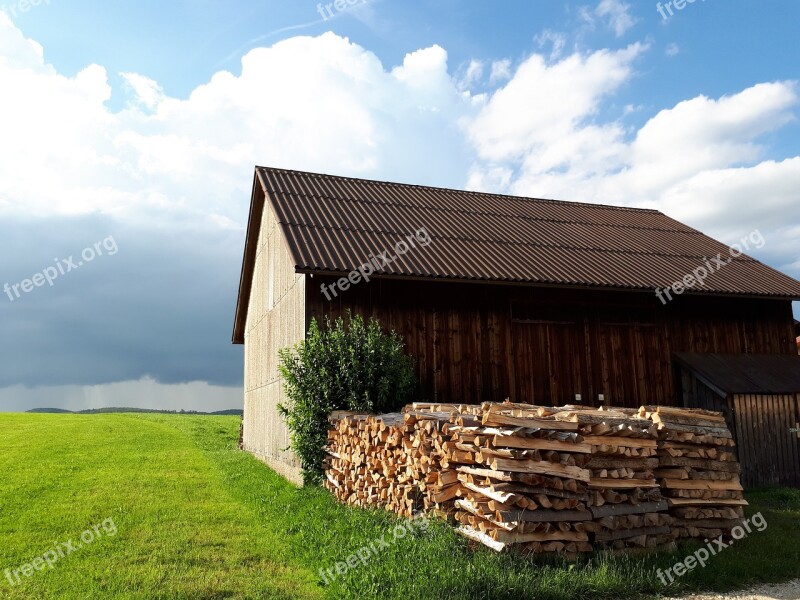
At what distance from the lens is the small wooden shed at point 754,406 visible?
1461cm

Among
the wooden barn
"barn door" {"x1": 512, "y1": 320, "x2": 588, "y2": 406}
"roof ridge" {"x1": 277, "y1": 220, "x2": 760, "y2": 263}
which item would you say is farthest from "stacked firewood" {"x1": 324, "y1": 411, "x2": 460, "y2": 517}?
"roof ridge" {"x1": 277, "y1": 220, "x2": 760, "y2": 263}

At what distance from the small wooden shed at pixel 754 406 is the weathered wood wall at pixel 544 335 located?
61cm

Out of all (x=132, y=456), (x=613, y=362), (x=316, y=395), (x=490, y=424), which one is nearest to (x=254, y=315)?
(x=132, y=456)

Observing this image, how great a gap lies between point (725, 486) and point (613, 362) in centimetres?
691

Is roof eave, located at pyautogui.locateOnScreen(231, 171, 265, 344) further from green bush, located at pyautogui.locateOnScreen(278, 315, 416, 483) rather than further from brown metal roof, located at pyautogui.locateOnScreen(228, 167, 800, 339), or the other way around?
green bush, located at pyautogui.locateOnScreen(278, 315, 416, 483)

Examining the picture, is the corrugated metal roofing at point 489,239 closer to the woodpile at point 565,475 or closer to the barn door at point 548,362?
the barn door at point 548,362

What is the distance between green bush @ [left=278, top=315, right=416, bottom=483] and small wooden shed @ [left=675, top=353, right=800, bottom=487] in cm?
752

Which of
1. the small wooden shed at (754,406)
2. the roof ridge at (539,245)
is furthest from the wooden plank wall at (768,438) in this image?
the roof ridge at (539,245)

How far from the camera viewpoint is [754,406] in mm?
14836

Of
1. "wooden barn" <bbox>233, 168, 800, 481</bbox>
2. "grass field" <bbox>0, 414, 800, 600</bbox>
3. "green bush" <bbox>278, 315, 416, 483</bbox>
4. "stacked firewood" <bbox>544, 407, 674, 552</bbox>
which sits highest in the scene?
"wooden barn" <bbox>233, 168, 800, 481</bbox>

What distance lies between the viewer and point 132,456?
1909 centimetres

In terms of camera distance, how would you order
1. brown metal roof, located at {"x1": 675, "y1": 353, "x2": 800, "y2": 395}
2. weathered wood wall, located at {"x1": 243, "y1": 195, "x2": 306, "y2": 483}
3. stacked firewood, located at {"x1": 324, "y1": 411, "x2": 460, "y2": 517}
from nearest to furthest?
1. stacked firewood, located at {"x1": 324, "y1": 411, "x2": 460, "y2": 517}
2. weathered wood wall, located at {"x1": 243, "y1": 195, "x2": 306, "y2": 483}
3. brown metal roof, located at {"x1": 675, "y1": 353, "x2": 800, "y2": 395}

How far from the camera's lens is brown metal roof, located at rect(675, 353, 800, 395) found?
14945mm

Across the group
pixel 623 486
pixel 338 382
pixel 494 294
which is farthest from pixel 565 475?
pixel 494 294
